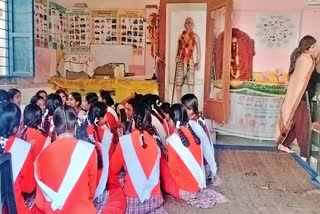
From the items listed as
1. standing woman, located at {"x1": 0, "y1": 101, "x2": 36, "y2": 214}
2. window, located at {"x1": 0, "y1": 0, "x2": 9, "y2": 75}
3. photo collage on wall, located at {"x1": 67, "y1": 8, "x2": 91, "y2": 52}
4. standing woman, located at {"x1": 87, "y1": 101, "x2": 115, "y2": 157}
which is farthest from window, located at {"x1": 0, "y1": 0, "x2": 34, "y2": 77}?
photo collage on wall, located at {"x1": 67, "y1": 8, "x2": 91, "y2": 52}

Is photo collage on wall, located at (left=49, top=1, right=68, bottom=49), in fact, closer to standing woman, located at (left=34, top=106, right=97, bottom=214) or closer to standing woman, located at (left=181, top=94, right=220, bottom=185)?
standing woman, located at (left=181, top=94, right=220, bottom=185)

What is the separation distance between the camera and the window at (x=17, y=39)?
3.77 m

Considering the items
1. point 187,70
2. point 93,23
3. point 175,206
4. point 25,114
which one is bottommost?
point 175,206

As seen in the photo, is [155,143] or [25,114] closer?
[25,114]

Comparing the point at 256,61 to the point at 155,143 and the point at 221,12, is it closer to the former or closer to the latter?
the point at 221,12

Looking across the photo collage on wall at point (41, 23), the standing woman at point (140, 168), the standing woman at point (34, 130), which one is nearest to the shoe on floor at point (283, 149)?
the standing woman at point (140, 168)

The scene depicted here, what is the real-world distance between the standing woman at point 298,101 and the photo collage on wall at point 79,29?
9.38 feet

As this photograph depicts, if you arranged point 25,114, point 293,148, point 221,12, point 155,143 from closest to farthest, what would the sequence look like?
point 25,114 < point 155,143 < point 221,12 < point 293,148

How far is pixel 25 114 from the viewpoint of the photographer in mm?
2701

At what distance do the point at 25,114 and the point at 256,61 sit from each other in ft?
12.3

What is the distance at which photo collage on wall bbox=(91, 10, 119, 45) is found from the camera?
18.7 ft

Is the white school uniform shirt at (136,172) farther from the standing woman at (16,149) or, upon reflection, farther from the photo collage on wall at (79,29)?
the photo collage on wall at (79,29)

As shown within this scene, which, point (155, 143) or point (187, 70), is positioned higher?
point (187, 70)

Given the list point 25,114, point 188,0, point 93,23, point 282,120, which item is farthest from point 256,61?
point 25,114
